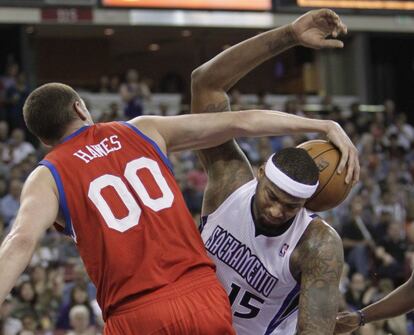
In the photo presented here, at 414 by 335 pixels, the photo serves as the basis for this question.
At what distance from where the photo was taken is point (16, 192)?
1238cm

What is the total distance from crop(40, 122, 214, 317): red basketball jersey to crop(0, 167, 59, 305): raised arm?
0.07m

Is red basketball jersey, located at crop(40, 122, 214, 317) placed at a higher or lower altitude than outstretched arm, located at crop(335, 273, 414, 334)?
higher

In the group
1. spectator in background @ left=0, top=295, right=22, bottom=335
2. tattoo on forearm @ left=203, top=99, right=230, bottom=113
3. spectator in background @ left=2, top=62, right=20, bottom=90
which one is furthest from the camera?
spectator in background @ left=2, top=62, right=20, bottom=90

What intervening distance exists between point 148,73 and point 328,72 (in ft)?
14.2

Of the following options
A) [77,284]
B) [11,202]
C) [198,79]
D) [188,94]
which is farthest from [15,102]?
[198,79]

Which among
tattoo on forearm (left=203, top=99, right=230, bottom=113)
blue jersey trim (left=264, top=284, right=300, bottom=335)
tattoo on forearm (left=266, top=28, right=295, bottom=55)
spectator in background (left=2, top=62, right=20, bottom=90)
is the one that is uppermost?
tattoo on forearm (left=266, top=28, right=295, bottom=55)

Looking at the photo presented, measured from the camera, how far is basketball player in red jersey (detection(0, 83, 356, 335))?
3941 millimetres

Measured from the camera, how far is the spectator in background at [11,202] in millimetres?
12250

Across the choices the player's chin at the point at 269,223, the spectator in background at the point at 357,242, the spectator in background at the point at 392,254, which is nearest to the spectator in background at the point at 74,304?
the spectator in background at the point at 392,254

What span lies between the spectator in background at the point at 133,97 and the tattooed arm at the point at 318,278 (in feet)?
37.7

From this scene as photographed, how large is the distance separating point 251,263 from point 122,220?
0.77m

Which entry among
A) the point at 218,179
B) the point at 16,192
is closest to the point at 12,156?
the point at 16,192

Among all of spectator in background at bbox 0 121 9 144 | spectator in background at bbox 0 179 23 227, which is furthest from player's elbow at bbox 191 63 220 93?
spectator in background at bbox 0 121 9 144

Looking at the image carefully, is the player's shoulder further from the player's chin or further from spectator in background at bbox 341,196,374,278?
spectator in background at bbox 341,196,374,278
